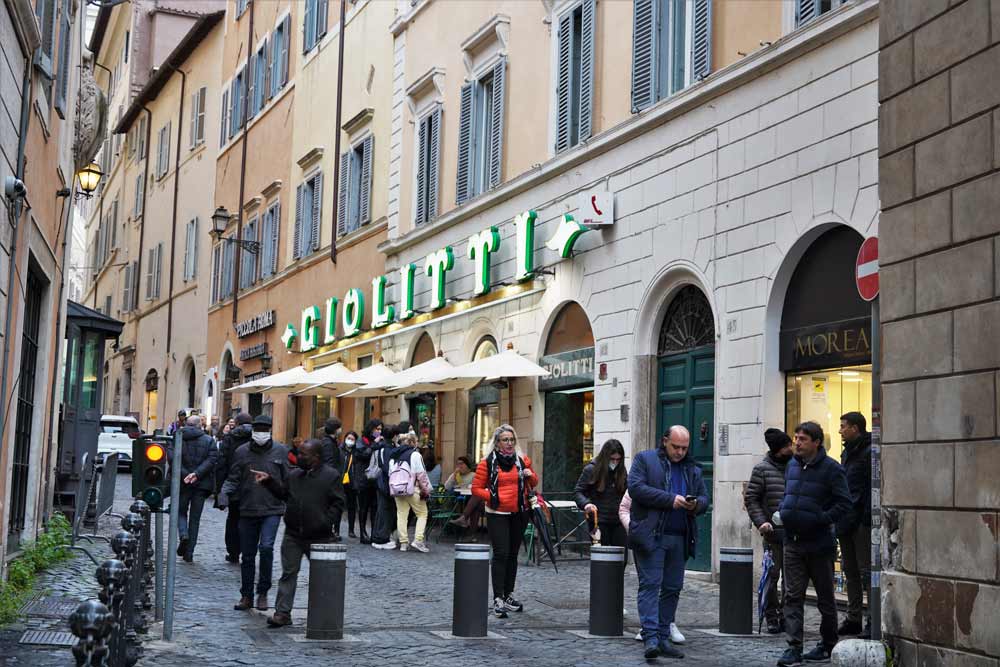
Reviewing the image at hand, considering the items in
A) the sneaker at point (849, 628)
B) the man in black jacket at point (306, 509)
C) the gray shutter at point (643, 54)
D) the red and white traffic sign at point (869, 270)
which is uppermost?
the gray shutter at point (643, 54)

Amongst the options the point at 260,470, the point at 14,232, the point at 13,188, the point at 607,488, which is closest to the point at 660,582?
the point at 607,488

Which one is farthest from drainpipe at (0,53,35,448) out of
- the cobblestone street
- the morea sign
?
the morea sign

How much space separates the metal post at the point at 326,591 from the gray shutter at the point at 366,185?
1743 centimetres

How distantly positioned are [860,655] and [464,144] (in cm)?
1541

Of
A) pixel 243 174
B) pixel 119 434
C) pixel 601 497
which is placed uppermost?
pixel 243 174

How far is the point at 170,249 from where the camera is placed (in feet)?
144

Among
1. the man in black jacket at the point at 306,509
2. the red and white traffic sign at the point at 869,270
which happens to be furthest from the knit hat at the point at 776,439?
the man in black jacket at the point at 306,509

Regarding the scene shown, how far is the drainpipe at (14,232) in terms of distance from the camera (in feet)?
35.0

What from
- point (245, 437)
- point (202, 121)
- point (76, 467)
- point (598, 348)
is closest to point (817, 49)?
point (598, 348)

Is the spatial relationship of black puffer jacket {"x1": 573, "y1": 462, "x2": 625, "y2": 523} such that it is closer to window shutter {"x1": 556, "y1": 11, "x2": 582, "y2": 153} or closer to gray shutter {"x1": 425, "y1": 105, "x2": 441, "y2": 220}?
window shutter {"x1": 556, "y1": 11, "x2": 582, "y2": 153}

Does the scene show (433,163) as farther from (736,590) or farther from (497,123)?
(736,590)

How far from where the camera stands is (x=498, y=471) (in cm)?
1220

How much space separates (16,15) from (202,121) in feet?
105

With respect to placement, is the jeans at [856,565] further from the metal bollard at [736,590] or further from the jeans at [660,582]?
the jeans at [660,582]
